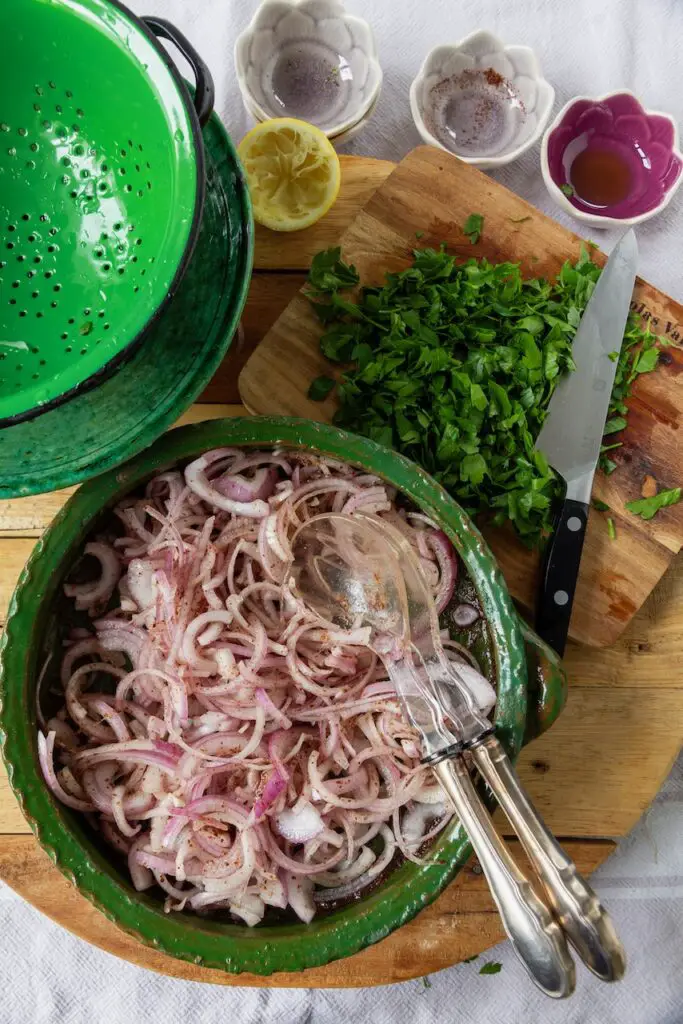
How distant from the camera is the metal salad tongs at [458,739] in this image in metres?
1.03

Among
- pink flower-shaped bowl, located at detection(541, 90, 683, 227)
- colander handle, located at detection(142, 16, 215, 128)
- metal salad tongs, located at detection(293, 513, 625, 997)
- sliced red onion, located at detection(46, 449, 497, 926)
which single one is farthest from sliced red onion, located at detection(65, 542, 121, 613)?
pink flower-shaped bowl, located at detection(541, 90, 683, 227)

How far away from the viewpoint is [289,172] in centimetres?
158

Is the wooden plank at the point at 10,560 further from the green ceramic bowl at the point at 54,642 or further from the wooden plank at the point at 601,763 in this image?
the wooden plank at the point at 601,763

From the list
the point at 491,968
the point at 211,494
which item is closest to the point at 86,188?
the point at 211,494

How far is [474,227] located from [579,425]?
43cm

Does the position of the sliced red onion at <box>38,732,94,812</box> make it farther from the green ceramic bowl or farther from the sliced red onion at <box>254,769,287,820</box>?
the sliced red onion at <box>254,769,287,820</box>

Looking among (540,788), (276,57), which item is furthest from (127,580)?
(276,57)

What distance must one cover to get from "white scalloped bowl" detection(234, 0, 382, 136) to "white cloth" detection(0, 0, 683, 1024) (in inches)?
3.3

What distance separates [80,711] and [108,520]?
304mm

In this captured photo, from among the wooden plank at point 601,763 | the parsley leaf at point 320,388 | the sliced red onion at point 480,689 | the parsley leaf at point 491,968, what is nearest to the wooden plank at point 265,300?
the parsley leaf at point 320,388

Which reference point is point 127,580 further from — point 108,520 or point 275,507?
point 275,507

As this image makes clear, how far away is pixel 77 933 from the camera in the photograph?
1.46 meters

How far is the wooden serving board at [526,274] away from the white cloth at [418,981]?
267 millimetres

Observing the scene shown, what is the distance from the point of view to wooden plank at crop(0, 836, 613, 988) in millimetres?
1459
